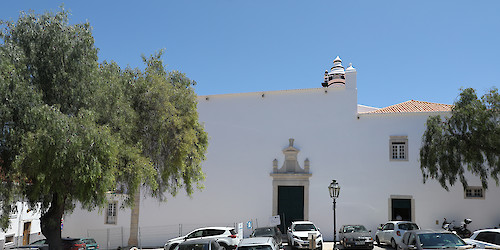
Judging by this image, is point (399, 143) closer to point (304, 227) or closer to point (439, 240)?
point (304, 227)

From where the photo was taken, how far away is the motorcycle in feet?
67.4

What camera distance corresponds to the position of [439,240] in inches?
454

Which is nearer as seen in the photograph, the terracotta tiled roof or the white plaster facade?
the terracotta tiled roof

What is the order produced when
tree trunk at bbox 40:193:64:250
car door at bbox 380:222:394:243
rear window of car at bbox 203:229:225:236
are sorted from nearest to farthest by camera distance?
tree trunk at bbox 40:193:64:250 < rear window of car at bbox 203:229:225:236 < car door at bbox 380:222:394:243

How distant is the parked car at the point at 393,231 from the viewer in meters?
17.9

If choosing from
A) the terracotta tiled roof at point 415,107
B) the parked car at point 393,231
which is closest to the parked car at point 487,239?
the parked car at point 393,231

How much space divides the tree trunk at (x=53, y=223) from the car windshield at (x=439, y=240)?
36.7 ft

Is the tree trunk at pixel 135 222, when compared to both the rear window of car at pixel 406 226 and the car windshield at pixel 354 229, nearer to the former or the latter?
the car windshield at pixel 354 229

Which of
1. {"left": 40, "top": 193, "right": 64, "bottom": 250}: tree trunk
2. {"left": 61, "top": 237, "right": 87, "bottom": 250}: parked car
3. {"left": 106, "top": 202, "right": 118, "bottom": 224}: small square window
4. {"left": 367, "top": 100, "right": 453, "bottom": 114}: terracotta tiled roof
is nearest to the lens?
{"left": 40, "top": 193, "right": 64, "bottom": 250}: tree trunk

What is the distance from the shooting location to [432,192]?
73.2 feet

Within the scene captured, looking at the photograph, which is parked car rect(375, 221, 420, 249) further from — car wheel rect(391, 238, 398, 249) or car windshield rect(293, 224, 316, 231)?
car windshield rect(293, 224, 316, 231)

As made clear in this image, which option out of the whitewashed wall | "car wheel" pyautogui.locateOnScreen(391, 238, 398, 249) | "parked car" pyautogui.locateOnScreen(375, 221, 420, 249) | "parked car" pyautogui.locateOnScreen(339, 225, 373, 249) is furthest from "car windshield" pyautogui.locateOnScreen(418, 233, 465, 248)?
the whitewashed wall

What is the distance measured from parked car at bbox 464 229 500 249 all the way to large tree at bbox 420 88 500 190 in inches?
285

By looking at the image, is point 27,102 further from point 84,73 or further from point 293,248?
point 293,248
